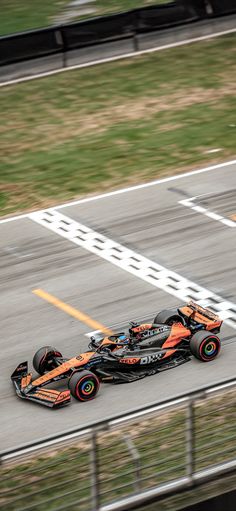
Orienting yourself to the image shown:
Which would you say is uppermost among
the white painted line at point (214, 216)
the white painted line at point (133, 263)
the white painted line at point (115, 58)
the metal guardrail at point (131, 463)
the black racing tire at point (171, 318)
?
the metal guardrail at point (131, 463)

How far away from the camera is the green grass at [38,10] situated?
124 ft

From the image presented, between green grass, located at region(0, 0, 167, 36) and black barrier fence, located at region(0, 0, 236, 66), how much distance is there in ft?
17.7

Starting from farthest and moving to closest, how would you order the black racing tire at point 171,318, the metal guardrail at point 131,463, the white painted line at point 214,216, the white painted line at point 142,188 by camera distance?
the white painted line at point 142,188, the white painted line at point 214,216, the black racing tire at point 171,318, the metal guardrail at point 131,463

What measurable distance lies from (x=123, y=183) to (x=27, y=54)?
7705mm

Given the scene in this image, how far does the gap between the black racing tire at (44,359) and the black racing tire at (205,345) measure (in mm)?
1967

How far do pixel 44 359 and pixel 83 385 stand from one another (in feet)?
3.06

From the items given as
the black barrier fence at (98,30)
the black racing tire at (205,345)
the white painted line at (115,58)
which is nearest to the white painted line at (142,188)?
the black racing tire at (205,345)

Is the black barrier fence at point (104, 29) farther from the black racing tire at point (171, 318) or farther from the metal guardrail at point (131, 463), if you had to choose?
the metal guardrail at point (131, 463)

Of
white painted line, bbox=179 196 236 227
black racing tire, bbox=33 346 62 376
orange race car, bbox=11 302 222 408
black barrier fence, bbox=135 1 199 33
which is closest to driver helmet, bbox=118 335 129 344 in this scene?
orange race car, bbox=11 302 222 408

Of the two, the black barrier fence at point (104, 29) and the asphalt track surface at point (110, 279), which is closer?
the asphalt track surface at point (110, 279)

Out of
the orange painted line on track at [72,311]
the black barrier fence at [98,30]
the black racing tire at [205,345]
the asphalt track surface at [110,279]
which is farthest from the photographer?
the black barrier fence at [98,30]

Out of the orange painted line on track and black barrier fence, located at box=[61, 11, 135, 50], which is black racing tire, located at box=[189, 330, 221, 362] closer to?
the orange painted line on track

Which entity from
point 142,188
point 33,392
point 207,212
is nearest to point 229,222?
point 207,212

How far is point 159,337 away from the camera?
17297mm
